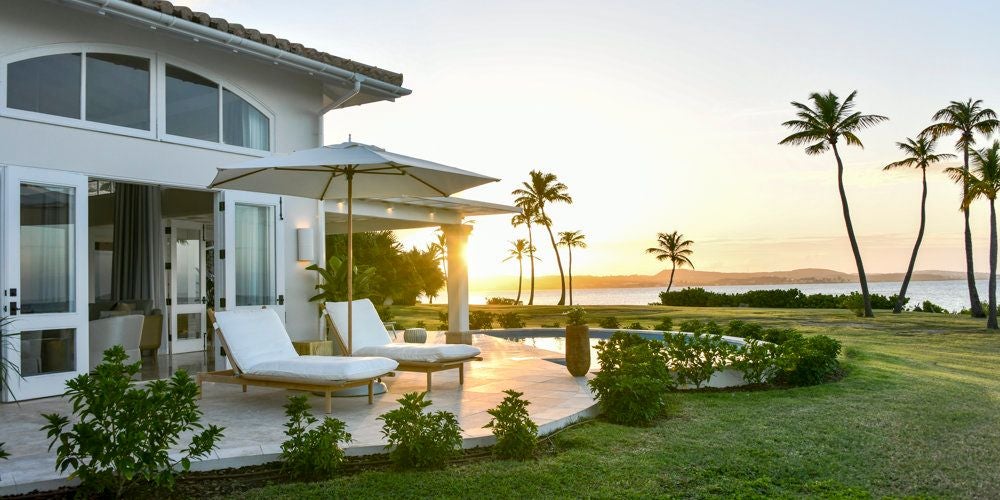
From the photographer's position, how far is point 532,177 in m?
44.1

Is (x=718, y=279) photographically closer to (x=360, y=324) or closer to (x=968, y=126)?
(x=968, y=126)

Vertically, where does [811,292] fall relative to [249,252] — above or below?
below

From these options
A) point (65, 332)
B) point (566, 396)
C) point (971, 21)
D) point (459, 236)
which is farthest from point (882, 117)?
point (65, 332)

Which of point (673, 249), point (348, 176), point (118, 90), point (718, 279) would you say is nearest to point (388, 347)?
point (348, 176)

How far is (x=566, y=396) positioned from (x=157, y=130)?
538 cm

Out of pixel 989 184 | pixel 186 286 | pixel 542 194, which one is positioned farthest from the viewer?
pixel 542 194

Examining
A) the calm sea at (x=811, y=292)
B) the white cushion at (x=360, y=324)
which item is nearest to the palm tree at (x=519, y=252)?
the calm sea at (x=811, y=292)

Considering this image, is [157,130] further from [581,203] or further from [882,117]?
[581,203]

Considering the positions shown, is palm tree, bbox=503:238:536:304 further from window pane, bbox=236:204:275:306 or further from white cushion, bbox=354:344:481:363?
white cushion, bbox=354:344:481:363

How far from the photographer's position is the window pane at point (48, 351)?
6.90 metres

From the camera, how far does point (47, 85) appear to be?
709cm

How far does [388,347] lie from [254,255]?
2.40 metres

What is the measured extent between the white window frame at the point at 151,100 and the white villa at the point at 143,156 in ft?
0.04

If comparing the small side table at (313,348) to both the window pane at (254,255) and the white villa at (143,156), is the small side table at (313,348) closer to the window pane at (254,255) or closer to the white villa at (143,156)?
the white villa at (143,156)
